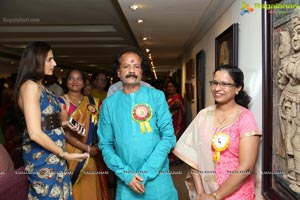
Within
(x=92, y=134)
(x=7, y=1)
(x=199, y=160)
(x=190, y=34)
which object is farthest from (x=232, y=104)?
(x=190, y=34)

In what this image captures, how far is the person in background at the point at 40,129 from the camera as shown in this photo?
5.24ft

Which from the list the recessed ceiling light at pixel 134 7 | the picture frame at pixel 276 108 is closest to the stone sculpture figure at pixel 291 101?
the picture frame at pixel 276 108

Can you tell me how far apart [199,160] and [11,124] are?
209 cm

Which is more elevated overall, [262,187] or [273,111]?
[273,111]

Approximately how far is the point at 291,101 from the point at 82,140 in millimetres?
1683

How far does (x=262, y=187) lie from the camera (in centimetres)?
171

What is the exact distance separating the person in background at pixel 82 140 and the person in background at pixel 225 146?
38.7 inches

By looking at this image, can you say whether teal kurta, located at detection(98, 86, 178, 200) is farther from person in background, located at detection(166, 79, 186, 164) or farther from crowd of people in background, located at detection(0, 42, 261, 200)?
person in background, located at detection(166, 79, 186, 164)

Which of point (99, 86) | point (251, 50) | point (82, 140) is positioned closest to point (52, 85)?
point (99, 86)

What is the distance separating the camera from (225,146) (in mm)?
1640

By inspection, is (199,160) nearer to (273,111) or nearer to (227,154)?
(227,154)

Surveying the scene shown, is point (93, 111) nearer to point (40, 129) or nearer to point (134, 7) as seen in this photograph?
point (40, 129)

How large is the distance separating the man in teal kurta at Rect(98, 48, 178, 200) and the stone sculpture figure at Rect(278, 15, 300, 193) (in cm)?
65

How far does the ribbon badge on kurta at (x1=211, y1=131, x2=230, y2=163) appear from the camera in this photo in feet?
5.38
